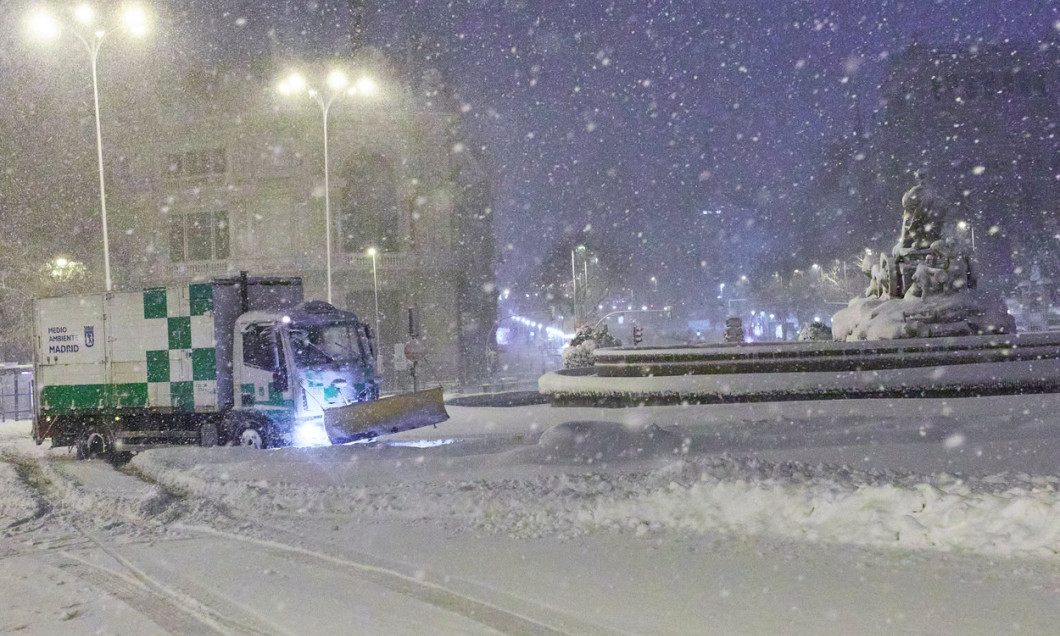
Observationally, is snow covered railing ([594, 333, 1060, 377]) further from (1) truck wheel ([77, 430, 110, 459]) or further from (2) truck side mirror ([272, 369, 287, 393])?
(1) truck wheel ([77, 430, 110, 459])

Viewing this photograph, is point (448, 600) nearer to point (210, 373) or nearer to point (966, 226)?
point (210, 373)

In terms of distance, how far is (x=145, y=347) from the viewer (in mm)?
18172

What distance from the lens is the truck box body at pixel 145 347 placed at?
17703mm

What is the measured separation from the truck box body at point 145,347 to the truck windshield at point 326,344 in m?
1.00

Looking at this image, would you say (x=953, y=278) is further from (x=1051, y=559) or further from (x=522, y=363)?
(x=522, y=363)

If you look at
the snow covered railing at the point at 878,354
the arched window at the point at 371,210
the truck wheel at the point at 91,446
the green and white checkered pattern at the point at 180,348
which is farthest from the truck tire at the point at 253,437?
the arched window at the point at 371,210

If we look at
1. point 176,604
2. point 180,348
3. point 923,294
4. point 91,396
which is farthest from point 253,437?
point 923,294

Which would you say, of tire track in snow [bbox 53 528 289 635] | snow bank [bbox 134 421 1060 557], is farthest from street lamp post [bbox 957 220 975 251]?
tire track in snow [bbox 53 528 289 635]

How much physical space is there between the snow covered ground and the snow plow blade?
1921 millimetres

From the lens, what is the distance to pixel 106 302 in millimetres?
18719

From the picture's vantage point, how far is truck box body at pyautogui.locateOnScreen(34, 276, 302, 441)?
17.7 meters

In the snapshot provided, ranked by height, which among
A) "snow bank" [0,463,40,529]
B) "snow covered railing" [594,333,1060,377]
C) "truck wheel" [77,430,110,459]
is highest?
"snow covered railing" [594,333,1060,377]

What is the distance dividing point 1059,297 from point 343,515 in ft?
172

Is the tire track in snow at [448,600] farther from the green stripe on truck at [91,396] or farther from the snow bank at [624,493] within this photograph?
the green stripe on truck at [91,396]
